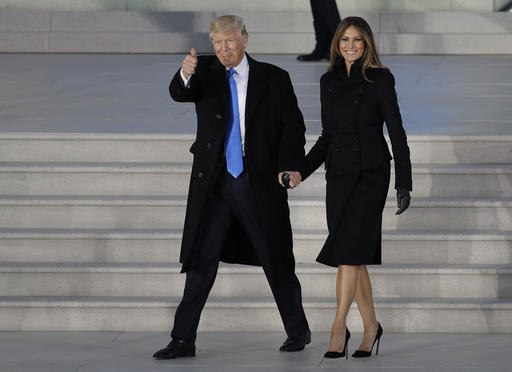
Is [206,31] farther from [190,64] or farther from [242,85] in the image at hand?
[190,64]

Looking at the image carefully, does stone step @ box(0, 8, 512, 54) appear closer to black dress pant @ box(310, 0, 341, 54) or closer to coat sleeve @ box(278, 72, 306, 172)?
black dress pant @ box(310, 0, 341, 54)

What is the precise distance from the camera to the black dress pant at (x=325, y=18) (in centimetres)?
1342

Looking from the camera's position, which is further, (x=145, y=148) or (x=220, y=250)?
(x=145, y=148)

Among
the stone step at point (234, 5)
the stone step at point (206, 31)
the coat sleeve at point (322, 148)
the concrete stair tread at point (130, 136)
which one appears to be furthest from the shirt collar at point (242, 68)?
the stone step at point (234, 5)

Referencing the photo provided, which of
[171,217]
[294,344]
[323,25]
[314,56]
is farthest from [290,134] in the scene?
[314,56]

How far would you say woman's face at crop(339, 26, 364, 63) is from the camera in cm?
629

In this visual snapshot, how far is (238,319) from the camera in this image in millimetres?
7305

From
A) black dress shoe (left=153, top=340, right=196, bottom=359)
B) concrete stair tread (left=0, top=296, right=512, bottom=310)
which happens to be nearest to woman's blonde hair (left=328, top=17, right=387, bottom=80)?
concrete stair tread (left=0, top=296, right=512, bottom=310)

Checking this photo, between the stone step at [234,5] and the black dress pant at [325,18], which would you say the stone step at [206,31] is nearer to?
the stone step at [234,5]

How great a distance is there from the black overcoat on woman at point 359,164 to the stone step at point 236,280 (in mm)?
1052

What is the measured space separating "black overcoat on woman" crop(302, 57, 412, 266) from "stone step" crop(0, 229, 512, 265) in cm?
123

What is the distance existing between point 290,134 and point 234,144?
0.98 ft

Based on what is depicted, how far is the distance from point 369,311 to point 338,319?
218 millimetres

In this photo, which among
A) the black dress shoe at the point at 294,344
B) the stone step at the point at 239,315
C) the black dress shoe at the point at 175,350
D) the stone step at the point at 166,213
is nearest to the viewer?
the black dress shoe at the point at 175,350
